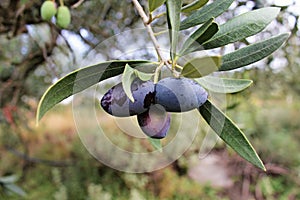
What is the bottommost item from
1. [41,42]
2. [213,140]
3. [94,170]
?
[94,170]

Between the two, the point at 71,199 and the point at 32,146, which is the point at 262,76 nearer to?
the point at 71,199

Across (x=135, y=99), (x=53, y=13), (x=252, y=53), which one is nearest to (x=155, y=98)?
(x=135, y=99)

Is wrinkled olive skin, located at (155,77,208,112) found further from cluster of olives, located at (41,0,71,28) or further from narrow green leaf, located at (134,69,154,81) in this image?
cluster of olives, located at (41,0,71,28)

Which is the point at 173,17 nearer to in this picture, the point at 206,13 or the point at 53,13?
the point at 206,13

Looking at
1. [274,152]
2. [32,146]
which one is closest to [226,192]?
[274,152]

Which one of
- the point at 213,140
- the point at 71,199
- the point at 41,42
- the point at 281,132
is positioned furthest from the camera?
the point at 281,132
